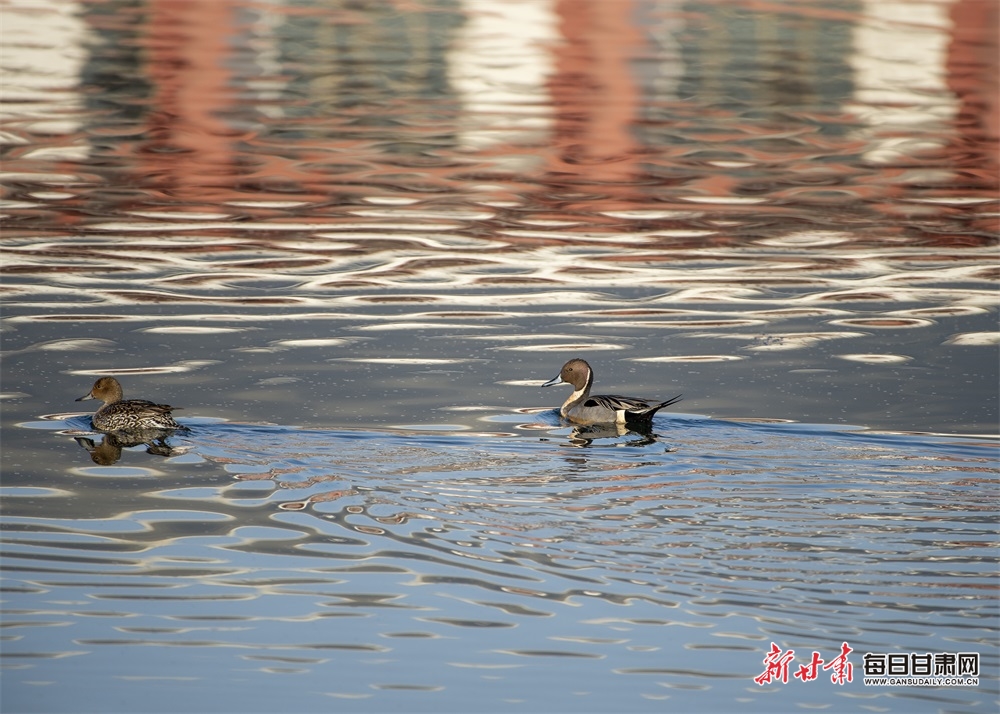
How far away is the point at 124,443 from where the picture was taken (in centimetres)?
971

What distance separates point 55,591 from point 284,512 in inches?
56.9

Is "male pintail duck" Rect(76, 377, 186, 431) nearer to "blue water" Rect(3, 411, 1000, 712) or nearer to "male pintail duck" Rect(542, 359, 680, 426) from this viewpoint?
"blue water" Rect(3, 411, 1000, 712)

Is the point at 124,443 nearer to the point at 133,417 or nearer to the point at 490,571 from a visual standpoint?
the point at 133,417

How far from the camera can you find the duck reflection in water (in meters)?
9.48

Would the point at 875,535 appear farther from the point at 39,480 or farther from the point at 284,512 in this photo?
the point at 39,480

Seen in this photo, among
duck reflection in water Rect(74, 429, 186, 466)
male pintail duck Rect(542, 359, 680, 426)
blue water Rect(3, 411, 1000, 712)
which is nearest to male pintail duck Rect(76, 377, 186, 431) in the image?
duck reflection in water Rect(74, 429, 186, 466)

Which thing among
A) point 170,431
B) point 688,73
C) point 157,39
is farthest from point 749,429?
point 157,39

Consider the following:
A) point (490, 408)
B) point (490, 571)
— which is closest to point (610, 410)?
point (490, 408)

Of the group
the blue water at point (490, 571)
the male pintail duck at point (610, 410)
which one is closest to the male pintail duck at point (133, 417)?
the blue water at point (490, 571)

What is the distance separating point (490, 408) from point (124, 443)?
95.0 inches

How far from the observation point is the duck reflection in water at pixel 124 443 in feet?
31.1

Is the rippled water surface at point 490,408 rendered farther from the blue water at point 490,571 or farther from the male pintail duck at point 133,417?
the male pintail duck at point 133,417

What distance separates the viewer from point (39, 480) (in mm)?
8852

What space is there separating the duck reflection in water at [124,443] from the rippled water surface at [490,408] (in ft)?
0.18
